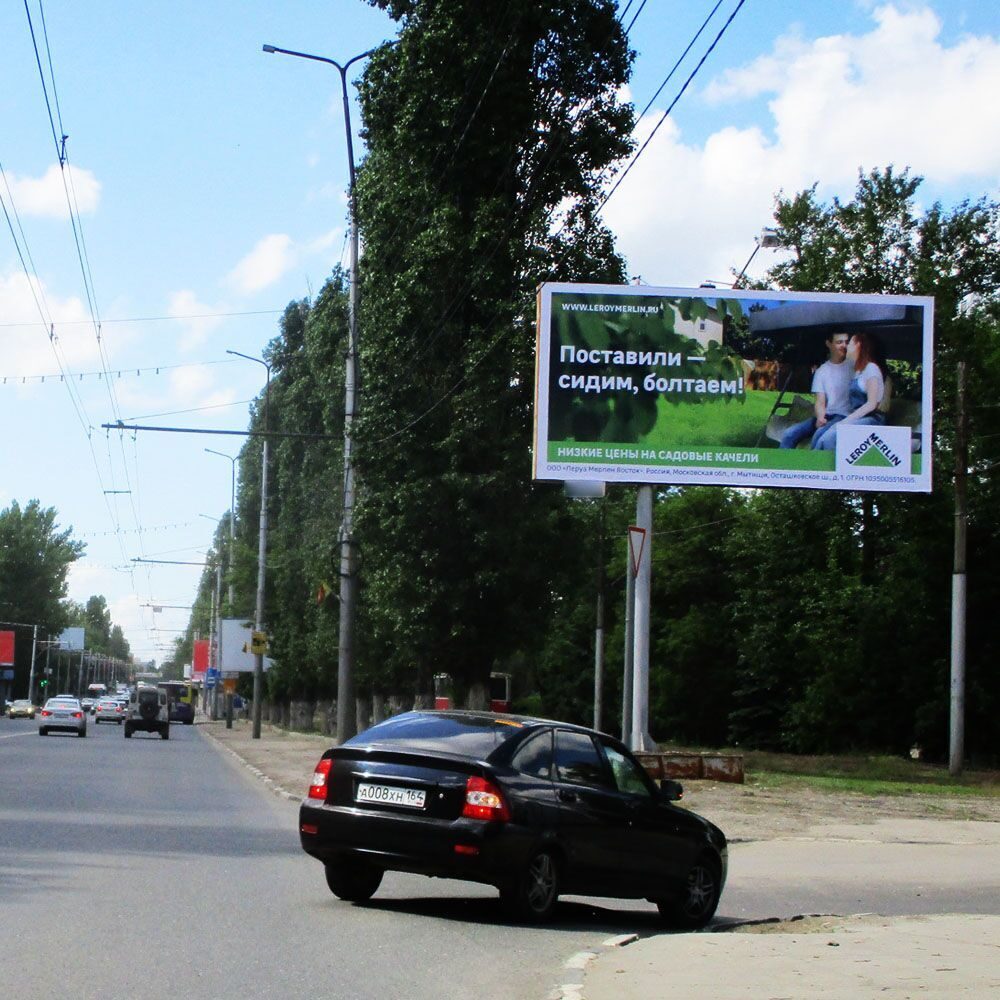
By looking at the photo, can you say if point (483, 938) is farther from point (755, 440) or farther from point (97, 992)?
point (755, 440)

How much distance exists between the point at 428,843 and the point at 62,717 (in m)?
50.9

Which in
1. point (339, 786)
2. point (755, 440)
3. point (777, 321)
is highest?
point (777, 321)

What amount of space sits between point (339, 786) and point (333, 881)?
2.62ft

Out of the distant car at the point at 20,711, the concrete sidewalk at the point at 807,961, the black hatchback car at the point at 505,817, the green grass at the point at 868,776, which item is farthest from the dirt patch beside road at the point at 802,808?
the distant car at the point at 20,711

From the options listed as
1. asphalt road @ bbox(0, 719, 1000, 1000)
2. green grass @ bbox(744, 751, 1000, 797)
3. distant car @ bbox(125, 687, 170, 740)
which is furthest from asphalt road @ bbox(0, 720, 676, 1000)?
distant car @ bbox(125, 687, 170, 740)

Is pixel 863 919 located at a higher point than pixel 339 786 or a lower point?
lower

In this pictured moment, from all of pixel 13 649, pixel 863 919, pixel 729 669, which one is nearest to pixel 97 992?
pixel 863 919

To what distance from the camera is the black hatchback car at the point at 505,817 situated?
35.2 ft

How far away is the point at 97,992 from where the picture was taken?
24.9 ft

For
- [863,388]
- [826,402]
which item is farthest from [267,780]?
[863,388]

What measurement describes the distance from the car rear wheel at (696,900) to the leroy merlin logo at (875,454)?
16480 mm

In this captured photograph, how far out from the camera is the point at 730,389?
92.5 ft

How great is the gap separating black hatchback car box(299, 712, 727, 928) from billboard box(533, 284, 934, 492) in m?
16.0

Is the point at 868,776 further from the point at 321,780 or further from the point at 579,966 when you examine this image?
the point at 579,966
